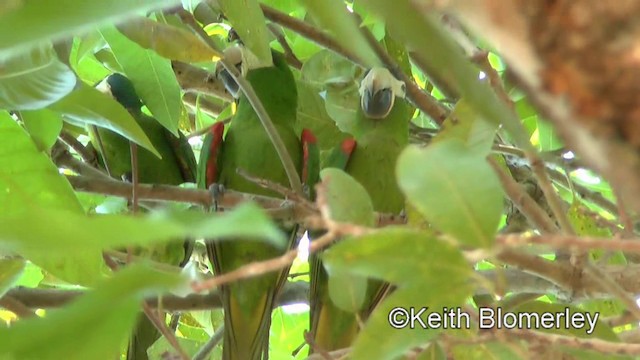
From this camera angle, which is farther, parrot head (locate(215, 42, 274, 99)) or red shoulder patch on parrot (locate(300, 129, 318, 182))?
parrot head (locate(215, 42, 274, 99))

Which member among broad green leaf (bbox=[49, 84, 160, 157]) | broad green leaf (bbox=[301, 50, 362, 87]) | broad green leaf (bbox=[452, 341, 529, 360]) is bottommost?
broad green leaf (bbox=[452, 341, 529, 360])

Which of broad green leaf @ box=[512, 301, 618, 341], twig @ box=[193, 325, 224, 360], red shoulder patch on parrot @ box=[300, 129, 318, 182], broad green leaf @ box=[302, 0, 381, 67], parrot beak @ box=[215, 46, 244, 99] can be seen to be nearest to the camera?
broad green leaf @ box=[302, 0, 381, 67]

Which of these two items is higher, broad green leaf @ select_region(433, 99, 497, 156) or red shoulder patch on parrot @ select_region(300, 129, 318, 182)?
red shoulder patch on parrot @ select_region(300, 129, 318, 182)

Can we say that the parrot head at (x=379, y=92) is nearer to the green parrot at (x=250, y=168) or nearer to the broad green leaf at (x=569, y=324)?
the green parrot at (x=250, y=168)

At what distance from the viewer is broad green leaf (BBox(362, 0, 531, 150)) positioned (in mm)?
376

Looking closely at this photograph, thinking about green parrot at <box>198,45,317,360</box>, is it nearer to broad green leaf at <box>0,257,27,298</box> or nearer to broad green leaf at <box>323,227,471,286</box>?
broad green leaf at <box>0,257,27,298</box>

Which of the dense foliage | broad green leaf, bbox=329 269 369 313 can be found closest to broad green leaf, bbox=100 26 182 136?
the dense foliage

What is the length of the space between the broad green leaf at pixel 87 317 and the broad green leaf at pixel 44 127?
1.88 ft

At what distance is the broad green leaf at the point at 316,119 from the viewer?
5.82ft

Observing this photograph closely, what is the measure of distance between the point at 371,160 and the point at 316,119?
0.59 feet

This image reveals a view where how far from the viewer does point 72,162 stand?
1366 mm

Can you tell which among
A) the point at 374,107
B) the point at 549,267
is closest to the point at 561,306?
the point at 549,267

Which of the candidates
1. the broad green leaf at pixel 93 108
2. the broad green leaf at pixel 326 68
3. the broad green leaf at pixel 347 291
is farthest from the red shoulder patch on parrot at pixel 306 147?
the broad green leaf at pixel 347 291

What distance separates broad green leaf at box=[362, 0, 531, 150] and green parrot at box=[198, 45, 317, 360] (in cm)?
100
